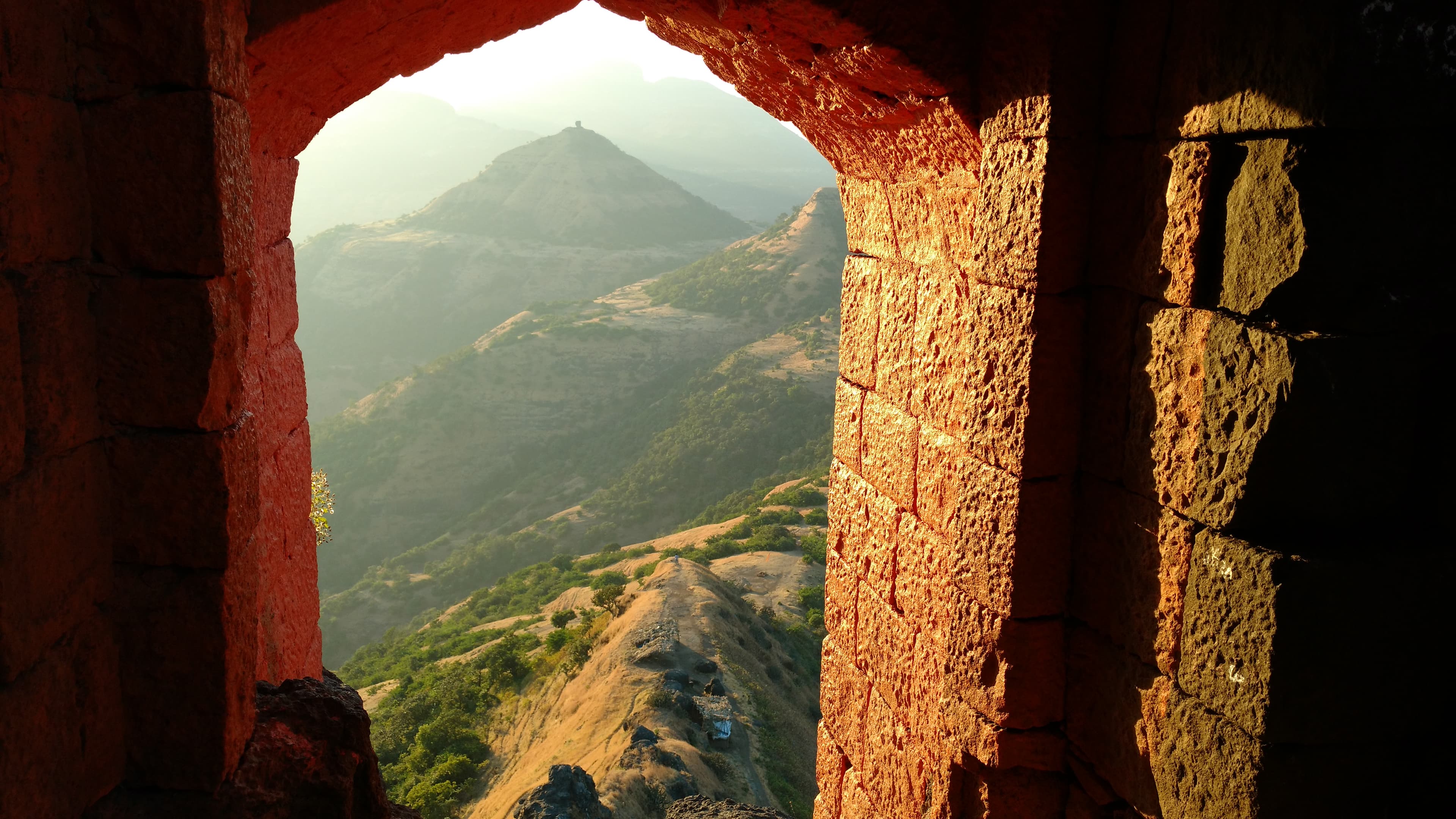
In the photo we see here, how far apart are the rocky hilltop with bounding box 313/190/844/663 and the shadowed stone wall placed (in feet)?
96.2

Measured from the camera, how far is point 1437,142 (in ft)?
6.84

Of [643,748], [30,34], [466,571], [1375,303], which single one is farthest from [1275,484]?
[466,571]

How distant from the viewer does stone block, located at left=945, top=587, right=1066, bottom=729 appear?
9.57 feet

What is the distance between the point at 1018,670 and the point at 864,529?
1084 millimetres

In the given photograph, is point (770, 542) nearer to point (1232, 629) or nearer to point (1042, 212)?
point (1042, 212)

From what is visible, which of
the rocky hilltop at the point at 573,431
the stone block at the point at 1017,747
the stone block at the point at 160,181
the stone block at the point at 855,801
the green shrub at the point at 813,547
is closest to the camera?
the stone block at the point at 160,181

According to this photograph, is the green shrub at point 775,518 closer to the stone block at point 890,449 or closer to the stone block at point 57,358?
the stone block at point 890,449

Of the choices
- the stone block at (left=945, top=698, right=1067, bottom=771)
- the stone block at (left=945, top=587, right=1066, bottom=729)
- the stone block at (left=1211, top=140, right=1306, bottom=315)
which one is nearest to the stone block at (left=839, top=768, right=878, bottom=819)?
the stone block at (left=945, top=698, right=1067, bottom=771)

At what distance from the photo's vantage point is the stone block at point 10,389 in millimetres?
2211

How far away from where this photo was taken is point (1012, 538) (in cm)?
287

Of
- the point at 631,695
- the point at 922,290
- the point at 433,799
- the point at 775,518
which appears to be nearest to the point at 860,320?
the point at 922,290

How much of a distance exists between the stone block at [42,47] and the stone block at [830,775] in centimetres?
365

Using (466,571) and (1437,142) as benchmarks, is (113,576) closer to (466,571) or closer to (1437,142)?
(1437,142)

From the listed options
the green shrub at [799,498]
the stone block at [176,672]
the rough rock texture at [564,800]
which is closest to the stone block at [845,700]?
the stone block at [176,672]
